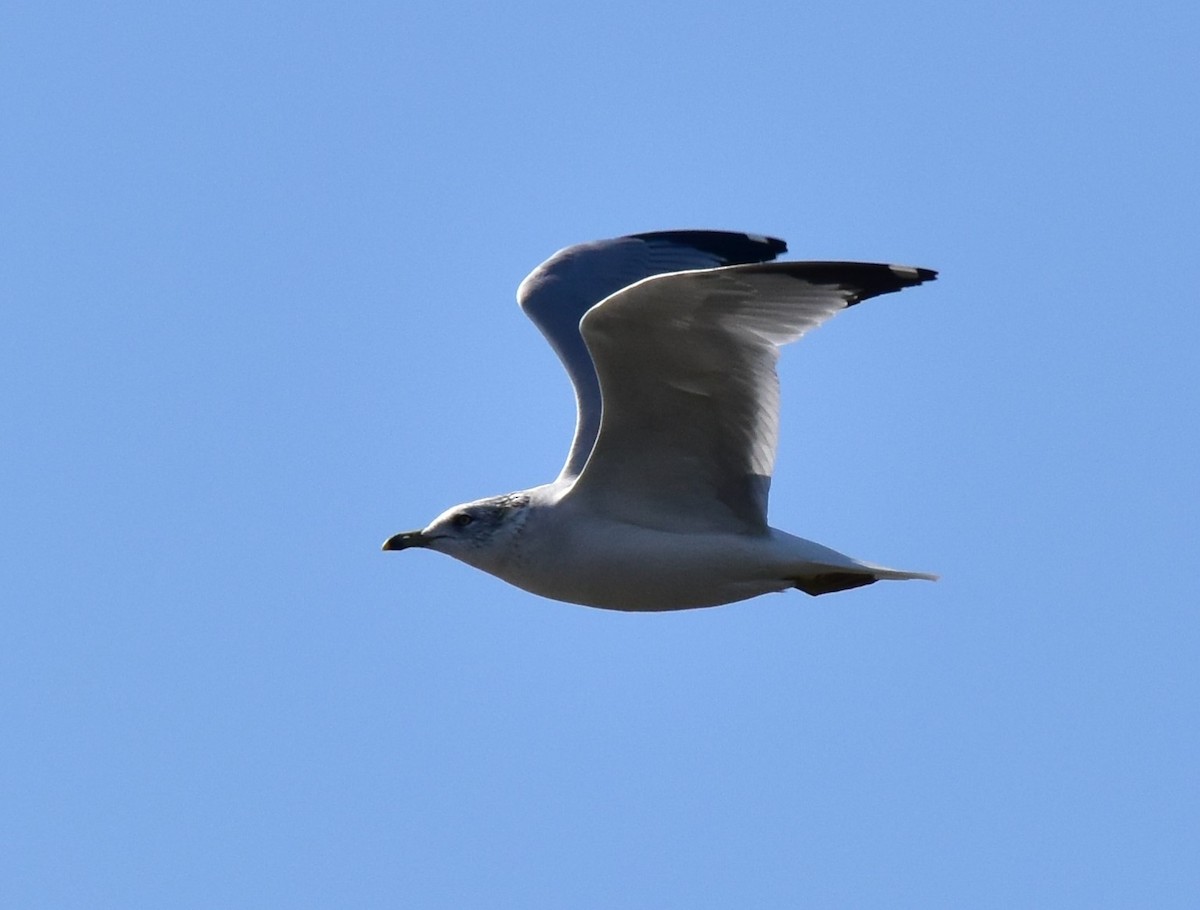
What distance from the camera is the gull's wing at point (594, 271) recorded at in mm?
9703

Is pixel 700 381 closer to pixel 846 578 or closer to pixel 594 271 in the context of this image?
pixel 846 578

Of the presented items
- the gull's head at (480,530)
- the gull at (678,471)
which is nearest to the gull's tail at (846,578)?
the gull at (678,471)

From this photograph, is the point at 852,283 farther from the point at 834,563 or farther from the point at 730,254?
the point at 730,254

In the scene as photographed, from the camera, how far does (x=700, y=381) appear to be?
26.0ft

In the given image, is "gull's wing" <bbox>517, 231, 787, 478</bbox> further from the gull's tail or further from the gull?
the gull's tail

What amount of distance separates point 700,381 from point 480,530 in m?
1.39

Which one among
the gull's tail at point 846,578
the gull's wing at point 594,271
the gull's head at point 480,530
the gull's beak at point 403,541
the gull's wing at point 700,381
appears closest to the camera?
the gull's wing at point 700,381

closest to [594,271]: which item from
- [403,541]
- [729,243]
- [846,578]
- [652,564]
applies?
[729,243]

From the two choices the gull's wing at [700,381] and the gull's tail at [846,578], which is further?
the gull's tail at [846,578]

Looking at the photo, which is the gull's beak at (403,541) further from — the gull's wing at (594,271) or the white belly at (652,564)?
the gull's wing at (594,271)

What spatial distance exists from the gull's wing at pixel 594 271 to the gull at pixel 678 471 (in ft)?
2.41

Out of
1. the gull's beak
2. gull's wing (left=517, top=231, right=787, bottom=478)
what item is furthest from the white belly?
gull's wing (left=517, top=231, right=787, bottom=478)

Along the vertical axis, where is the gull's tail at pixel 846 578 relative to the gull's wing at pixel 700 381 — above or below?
below

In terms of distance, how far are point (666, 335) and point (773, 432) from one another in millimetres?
812
